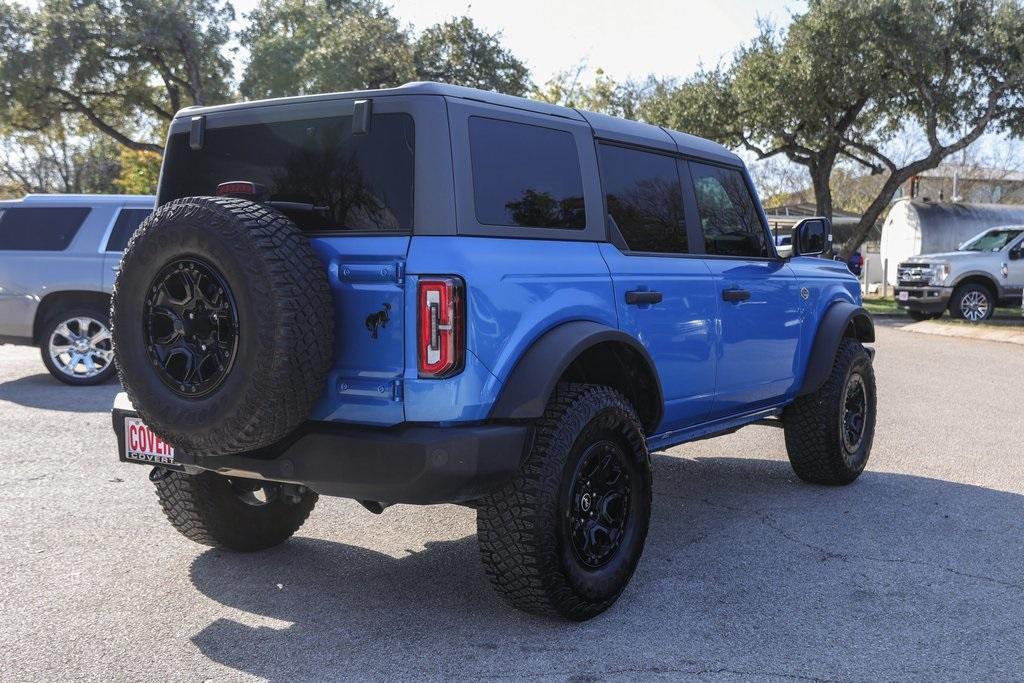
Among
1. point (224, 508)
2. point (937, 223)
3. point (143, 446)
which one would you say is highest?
point (937, 223)

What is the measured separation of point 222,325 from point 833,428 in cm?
391

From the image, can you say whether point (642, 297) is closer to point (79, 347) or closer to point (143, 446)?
point (143, 446)

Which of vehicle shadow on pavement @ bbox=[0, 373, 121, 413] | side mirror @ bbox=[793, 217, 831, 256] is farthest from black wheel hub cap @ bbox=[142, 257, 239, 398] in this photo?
vehicle shadow on pavement @ bbox=[0, 373, 121, 413]

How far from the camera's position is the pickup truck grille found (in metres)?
20.4

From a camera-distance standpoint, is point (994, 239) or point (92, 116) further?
Answer: point (92, 116)

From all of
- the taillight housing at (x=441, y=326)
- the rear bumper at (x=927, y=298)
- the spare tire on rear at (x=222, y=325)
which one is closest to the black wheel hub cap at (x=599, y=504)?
the taillight housing at (x=441, y=326)

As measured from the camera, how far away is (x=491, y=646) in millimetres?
3717

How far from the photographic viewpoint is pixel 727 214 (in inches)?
217

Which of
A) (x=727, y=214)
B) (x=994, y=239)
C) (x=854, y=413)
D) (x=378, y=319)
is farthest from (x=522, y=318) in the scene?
(x=994, y=239)

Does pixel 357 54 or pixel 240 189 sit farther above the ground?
pixel 357 54

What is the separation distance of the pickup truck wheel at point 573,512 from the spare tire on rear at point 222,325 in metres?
0.84

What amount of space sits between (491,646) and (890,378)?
9.01 m

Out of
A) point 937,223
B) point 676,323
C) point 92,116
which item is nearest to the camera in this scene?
point 676,323

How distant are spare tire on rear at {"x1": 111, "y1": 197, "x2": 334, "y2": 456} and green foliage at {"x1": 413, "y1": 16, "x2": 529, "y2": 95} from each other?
26.5 metres
